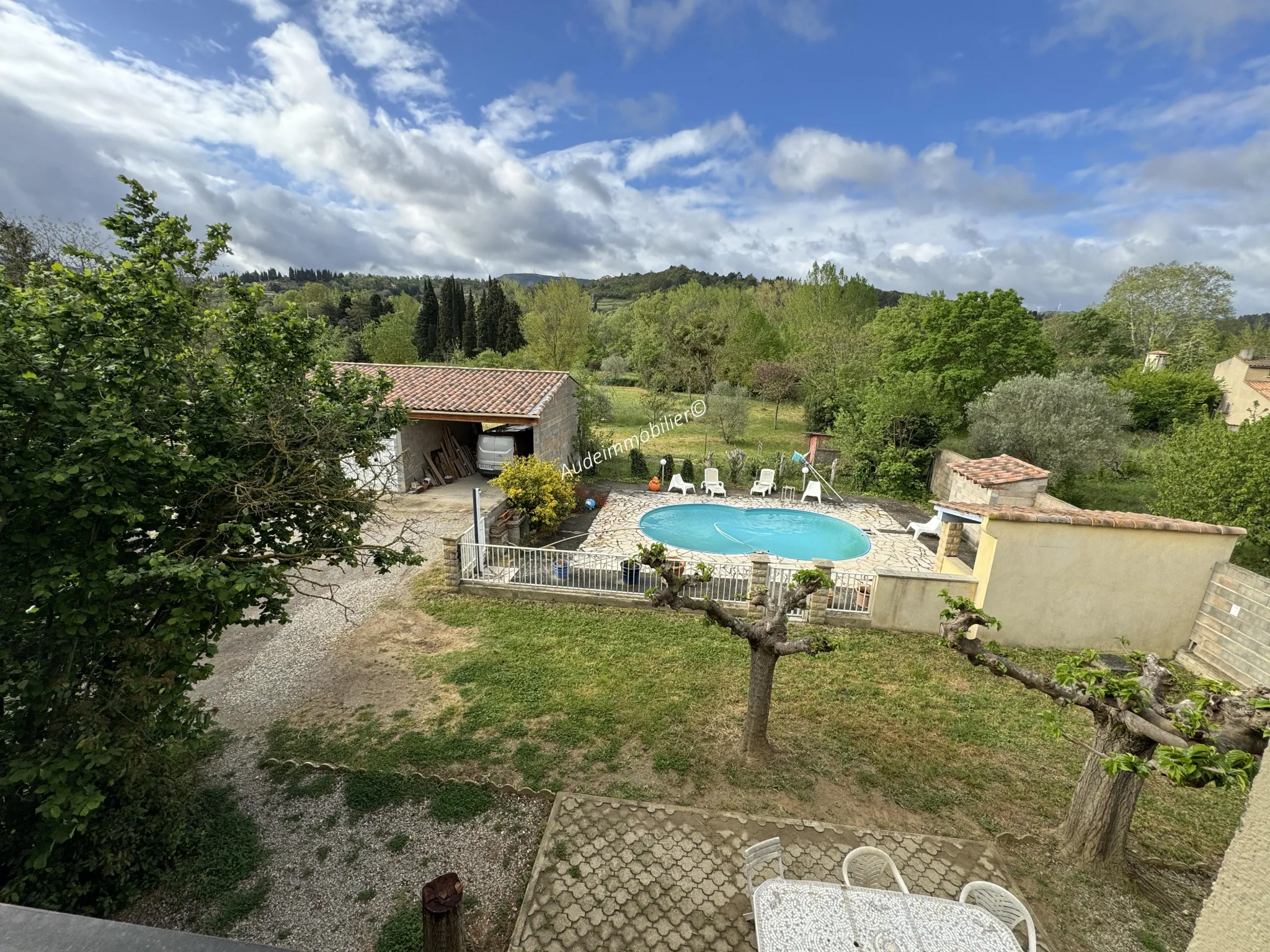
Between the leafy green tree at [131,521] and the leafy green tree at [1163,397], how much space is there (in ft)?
112

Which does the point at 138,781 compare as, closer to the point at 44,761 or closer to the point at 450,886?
the point at 44,761

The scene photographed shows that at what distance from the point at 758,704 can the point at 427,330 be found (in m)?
50.7

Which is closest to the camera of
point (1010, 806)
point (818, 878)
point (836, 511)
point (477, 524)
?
point (818, 878)

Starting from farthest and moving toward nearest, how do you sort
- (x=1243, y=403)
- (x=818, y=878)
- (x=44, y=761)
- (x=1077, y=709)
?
(x=1243, y=403) → (x=1077, y=709) → (x=818, y=878) → (x=44, y=761)

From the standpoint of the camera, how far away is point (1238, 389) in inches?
1080

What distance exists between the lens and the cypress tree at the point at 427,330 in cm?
4941

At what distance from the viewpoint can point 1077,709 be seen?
26.6ft

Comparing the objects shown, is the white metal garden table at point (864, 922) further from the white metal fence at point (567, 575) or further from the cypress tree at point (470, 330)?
the cypress tree at point (470, 330)

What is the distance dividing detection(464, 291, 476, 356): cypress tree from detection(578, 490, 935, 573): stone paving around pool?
34239mm

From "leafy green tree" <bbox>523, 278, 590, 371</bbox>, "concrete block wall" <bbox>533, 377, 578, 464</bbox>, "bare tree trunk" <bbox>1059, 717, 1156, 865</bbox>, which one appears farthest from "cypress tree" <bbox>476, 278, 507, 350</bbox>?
"bare tree trunk" <bbox>1059, 717, 1156, 865</bbox>

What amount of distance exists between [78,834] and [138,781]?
46 centimetres

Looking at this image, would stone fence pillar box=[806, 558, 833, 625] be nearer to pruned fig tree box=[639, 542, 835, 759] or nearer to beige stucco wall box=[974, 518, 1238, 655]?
beige stucco wall box=[974, 518, 1238, 655]

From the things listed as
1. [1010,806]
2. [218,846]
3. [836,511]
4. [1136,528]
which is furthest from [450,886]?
[836,511]

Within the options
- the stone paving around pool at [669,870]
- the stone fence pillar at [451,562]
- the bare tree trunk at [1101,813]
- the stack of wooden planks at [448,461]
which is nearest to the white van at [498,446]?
the stack of wooden planks at [448,461]
